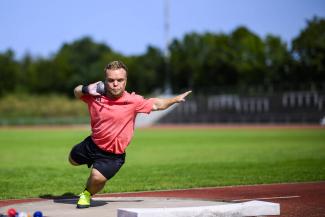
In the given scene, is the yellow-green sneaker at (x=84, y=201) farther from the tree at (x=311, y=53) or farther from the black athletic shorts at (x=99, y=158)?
the tree at (x=311, y=53)

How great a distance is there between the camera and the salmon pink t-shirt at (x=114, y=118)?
376 inches

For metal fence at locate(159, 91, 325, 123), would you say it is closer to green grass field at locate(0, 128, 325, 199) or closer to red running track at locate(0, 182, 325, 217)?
green grass field at locate(0, 128, 325, 199)

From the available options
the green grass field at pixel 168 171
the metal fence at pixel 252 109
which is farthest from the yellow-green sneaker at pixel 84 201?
the metal fence at pixel 252 109

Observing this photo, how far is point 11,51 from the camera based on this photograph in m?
112

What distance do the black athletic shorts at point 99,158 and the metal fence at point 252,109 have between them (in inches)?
2100

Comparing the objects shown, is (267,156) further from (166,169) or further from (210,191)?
(210,191)

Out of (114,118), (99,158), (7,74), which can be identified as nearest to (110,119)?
(114,118)

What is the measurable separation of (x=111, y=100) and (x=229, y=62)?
265 ft

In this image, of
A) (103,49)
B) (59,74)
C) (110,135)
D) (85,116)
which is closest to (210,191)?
(110,135)

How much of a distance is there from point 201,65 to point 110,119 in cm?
8607

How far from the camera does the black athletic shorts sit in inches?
380

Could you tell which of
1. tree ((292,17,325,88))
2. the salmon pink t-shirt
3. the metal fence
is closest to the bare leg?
the salmon pink t-shirt

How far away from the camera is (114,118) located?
9.55 m

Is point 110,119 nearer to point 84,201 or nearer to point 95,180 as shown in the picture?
point 95,180
